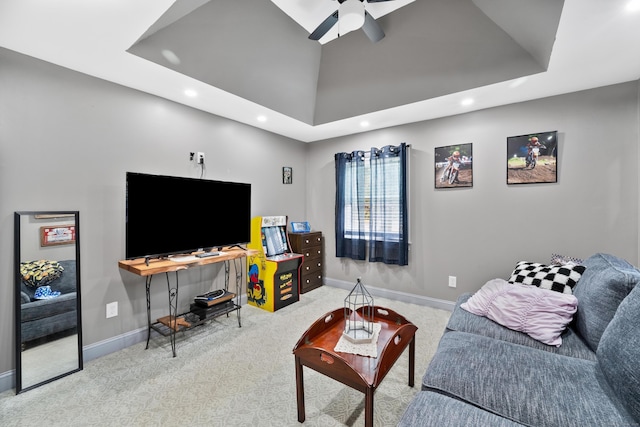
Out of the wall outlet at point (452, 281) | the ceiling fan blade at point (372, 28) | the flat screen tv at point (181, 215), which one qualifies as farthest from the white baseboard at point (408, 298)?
the ceiling fan blade at point (372, 28)

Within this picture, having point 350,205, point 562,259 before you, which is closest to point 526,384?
point 562,259

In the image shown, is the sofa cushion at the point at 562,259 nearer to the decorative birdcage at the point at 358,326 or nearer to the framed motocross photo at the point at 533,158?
the framed motocross photo at the point at 533,158

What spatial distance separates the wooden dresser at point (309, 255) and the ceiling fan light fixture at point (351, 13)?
271 cm

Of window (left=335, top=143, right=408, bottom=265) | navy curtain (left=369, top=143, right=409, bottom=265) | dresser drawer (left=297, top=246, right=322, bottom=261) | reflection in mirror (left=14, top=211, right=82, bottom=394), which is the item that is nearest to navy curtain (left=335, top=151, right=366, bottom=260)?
window (left=335, top=143, right=408, bottom=265)

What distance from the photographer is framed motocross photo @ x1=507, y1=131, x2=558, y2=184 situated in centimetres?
284

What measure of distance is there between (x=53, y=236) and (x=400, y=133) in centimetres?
385

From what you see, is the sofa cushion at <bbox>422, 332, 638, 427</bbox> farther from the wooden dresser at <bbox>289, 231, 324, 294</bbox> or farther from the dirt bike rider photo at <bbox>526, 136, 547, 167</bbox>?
the wooden dresser at <bbox>289, 231, 324, 294</bbox>

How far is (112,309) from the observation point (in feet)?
8.23

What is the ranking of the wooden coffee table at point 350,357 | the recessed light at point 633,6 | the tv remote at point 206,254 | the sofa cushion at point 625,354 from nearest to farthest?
the sofa cushion at point 625,354 → the wooden coffee table at point 350,357 → the recessed light at point 633,6 → the tv remote at point 206,254

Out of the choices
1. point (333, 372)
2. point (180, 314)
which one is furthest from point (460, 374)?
point (180, 314)

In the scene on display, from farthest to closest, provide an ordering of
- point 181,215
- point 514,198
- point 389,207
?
point 389,207 < point 514,198 < point 181,215

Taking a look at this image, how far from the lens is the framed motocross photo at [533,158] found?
284 centimetres

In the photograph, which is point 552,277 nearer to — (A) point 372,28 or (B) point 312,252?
(A) point 372,28

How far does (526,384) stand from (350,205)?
10.4 feet
